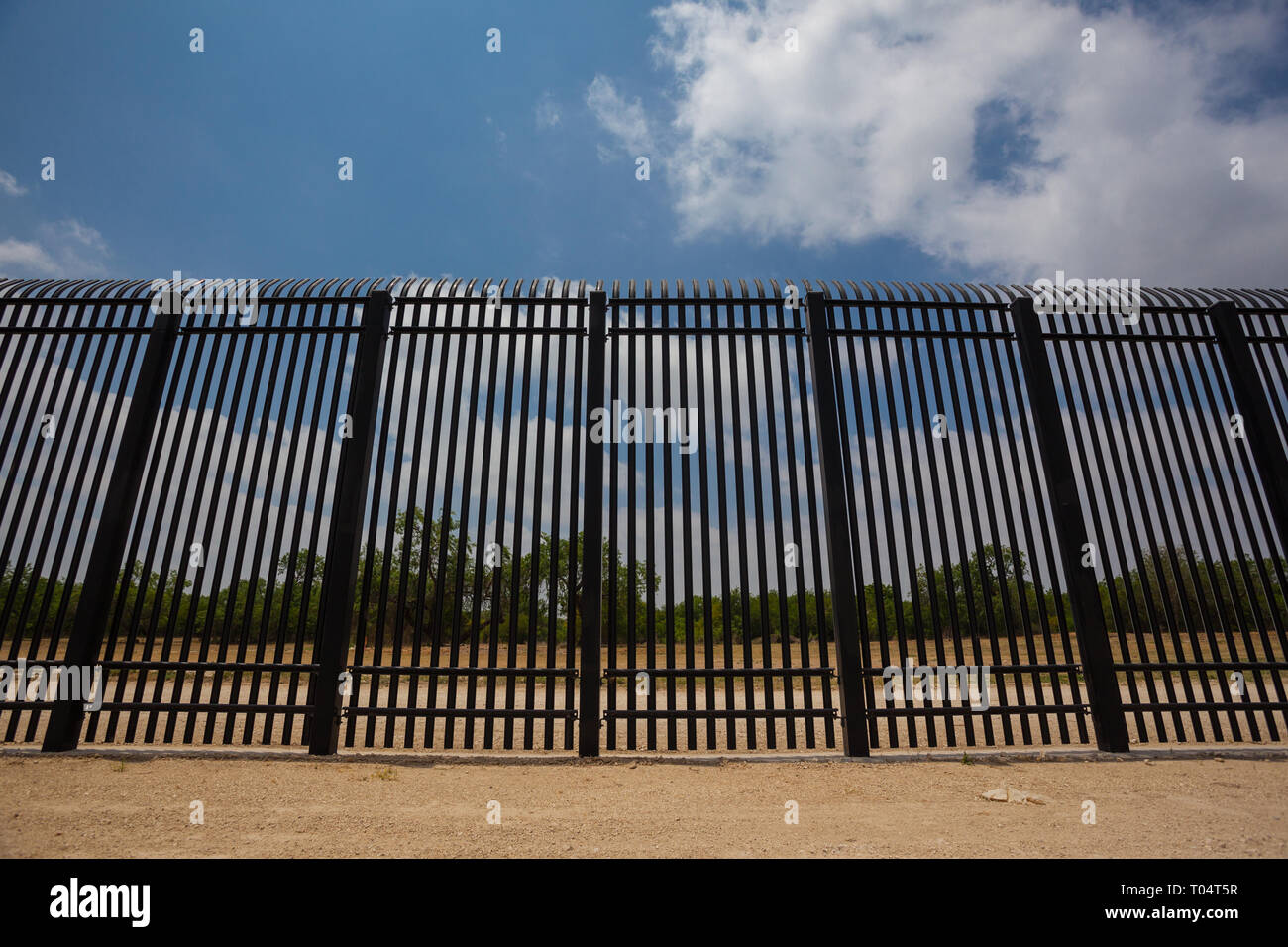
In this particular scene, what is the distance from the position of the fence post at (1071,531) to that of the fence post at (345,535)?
5.87 m

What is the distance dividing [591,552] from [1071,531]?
4078mm

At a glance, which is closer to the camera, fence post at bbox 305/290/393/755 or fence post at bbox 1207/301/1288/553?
fence post at bbox 305/290/393/755

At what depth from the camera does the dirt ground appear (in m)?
3.20

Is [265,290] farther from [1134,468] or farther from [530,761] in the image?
[1134,468]

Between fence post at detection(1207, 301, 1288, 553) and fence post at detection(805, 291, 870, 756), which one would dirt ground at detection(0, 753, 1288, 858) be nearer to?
fence post at detection(805, 291, 870, 756)

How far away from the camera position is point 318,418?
18.5 feet

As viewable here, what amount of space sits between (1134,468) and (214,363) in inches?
332

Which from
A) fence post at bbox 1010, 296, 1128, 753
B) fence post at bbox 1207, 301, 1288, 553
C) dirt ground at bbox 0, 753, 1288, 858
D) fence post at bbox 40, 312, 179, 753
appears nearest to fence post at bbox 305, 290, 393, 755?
dirt ground at bbox 0, 753, 1288, 858

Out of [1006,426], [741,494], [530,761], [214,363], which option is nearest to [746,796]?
[530,761]

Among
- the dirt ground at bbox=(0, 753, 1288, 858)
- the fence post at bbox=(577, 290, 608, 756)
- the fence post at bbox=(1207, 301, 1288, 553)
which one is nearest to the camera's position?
the dirt ground at bbox=(0, 753, 1288, 858)

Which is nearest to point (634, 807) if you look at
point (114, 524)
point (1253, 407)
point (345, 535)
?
point (345, 535)

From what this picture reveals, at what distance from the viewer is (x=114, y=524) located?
5.34 metres

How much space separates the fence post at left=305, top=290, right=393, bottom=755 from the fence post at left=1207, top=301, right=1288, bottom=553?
8072 millimetres

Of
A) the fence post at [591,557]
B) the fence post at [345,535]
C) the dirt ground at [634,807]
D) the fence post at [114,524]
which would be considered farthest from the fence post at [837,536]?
the fence post at [114,524]
